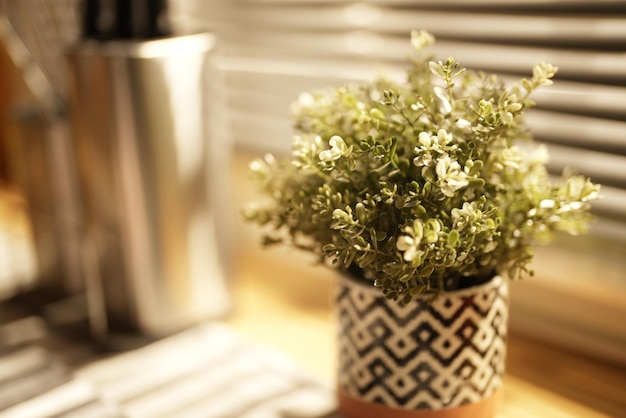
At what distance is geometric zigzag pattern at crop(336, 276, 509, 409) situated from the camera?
0.58 meters

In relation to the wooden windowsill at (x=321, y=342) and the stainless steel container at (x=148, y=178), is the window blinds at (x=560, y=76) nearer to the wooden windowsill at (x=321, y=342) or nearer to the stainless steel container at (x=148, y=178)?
the wooden windowsill at (x=321, y=342)

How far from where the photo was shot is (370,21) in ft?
3.04

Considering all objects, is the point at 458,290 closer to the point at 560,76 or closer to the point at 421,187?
the point at 421,187

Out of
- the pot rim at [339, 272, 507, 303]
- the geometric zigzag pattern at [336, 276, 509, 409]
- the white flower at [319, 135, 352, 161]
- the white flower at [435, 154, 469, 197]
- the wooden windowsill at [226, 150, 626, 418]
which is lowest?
the wooden windowsill at [226, 150, 626, 418]

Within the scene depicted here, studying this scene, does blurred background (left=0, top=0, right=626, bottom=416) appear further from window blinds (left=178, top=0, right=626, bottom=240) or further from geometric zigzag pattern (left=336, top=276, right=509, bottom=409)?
geometric zigzag pattern (left=336, top=276, right=509, bottom=409)

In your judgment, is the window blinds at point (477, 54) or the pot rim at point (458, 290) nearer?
the pot rim at point (458, 290)

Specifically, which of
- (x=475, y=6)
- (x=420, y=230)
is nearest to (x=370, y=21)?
(x=475, y=6)

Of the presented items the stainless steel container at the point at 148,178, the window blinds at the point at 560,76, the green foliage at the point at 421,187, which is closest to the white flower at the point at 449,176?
the green foliage at the point at 421,187

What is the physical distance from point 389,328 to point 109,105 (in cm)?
38

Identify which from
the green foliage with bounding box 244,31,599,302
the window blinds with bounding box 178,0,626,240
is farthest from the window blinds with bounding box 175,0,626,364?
the green foliage with bounding box 244,31,599,302

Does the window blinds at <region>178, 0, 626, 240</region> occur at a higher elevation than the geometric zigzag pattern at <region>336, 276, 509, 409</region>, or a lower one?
higher

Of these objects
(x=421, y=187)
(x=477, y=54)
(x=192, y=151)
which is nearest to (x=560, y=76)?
(x=477, y=54)

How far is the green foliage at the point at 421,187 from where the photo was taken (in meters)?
0.51

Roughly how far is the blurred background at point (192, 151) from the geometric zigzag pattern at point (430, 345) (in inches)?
6.7
